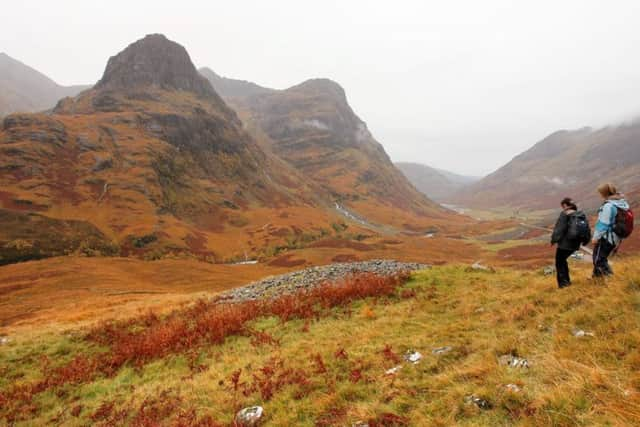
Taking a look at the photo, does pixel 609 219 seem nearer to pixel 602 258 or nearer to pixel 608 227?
pixel 608 227

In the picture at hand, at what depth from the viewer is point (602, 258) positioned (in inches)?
365

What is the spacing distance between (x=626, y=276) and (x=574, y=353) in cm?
408

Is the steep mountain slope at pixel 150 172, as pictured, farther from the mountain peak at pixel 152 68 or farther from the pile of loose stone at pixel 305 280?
the pile of loose stone at pixel 305 280

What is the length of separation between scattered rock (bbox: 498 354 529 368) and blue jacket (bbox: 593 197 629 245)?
14.8ft

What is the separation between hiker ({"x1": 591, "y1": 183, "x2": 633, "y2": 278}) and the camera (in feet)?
28.0

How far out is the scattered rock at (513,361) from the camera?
6211 mm

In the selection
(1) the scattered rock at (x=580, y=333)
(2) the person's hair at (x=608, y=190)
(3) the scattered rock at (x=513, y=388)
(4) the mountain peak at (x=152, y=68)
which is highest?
(4) the mountain peak at (x=152, y=68)

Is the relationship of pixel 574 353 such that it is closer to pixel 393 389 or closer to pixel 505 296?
pixel 393 389

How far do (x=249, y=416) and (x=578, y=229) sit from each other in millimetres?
9667

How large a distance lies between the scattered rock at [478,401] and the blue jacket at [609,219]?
611 cm

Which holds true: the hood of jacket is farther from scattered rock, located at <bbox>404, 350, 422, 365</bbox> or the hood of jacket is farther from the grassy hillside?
scattered rock, located at <bbox>404, 350, 422, 365</bbox>

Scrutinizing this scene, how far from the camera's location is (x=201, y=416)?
6973 mm

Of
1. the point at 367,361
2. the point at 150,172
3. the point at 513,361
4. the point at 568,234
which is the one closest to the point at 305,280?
the point at 367,361

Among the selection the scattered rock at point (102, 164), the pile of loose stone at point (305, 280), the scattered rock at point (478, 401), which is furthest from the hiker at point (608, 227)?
the scattered rock at point (102, 164)
